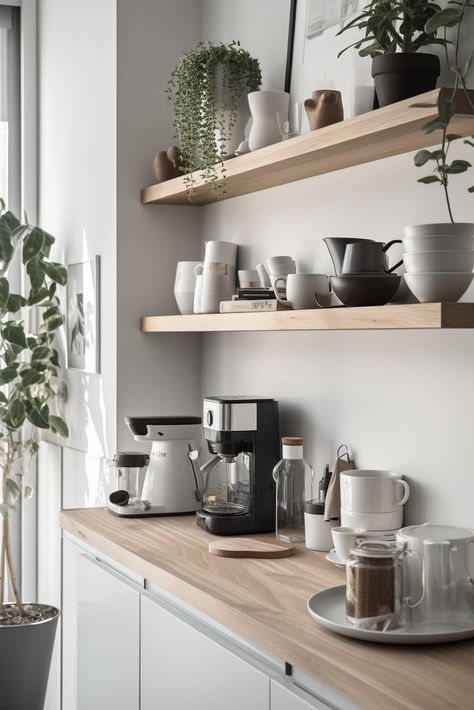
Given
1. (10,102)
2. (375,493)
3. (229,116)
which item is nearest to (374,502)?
(375,493)

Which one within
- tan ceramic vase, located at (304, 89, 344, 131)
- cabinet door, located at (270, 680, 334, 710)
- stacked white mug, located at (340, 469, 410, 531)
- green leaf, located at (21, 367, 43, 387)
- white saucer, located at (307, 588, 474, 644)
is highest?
tan ceramic vase, located at (304, 89, 344, 131)

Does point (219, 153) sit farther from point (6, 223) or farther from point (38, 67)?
point (38, 67)

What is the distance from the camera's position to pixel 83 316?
3.55 m

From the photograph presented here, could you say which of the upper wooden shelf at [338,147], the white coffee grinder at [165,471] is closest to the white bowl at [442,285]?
the upper wooden shelf at [338,147]

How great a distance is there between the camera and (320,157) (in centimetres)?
236

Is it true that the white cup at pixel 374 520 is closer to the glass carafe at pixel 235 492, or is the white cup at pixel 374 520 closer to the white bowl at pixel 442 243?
the glass carafe at pixel 235 492

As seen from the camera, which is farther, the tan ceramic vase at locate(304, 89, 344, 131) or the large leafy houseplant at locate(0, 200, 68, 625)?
the large leafy houseplant at locate(0, 200, 68, 625)

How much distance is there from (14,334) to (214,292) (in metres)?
1.07

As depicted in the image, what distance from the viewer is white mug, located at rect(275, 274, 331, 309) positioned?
93.0 inches

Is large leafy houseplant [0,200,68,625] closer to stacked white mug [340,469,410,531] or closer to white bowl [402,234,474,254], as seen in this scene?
stacked white mug [340,469,410,531]

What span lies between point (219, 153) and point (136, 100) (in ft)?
1.63

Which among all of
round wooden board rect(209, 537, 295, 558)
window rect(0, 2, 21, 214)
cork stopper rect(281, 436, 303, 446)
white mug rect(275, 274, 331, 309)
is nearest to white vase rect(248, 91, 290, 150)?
white mug rect(275, 274, 331, 309)

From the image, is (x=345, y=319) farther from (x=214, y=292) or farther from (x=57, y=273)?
(x=57, y=273)

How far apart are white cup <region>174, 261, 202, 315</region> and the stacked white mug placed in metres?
1.04
